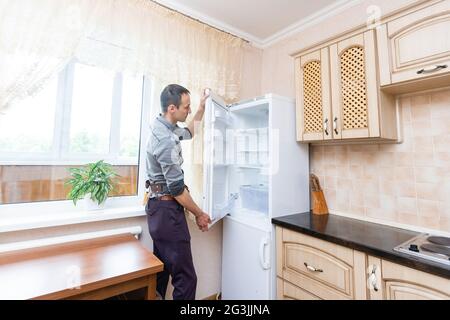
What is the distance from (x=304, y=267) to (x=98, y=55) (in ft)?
5.93

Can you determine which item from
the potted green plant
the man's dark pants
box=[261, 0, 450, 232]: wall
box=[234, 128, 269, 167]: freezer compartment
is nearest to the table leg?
the man's dark pants

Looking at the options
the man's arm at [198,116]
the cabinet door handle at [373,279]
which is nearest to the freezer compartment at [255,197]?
the man's arm at [198,116]

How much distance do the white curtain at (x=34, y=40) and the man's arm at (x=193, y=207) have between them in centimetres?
99

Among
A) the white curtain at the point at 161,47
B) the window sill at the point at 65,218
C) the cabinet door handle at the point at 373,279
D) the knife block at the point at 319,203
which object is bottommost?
the cabinet door handle at the point at 373,279

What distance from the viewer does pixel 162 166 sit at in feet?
4.28

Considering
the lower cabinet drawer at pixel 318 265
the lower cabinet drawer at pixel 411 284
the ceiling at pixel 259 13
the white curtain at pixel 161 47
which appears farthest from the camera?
the ceiling at pixel 259 13

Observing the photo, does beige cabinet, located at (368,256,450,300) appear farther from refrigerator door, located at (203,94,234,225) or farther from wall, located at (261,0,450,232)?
refrigerator door, located at (203,94,234,225)

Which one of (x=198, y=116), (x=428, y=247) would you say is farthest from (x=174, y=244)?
(x=428, y=247)

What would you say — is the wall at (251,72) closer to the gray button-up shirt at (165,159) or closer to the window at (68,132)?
the window at (68,132)

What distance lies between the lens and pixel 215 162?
5.14 feet

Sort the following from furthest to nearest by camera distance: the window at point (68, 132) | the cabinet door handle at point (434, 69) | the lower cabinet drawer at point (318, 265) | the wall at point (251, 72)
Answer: the wall at point (251, 72)
the window at point (68, 132)
the lower cabinet drawer at point (318, 265)
the cabinet door handle at point (434, 69)

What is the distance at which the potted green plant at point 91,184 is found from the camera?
1.48 meters
